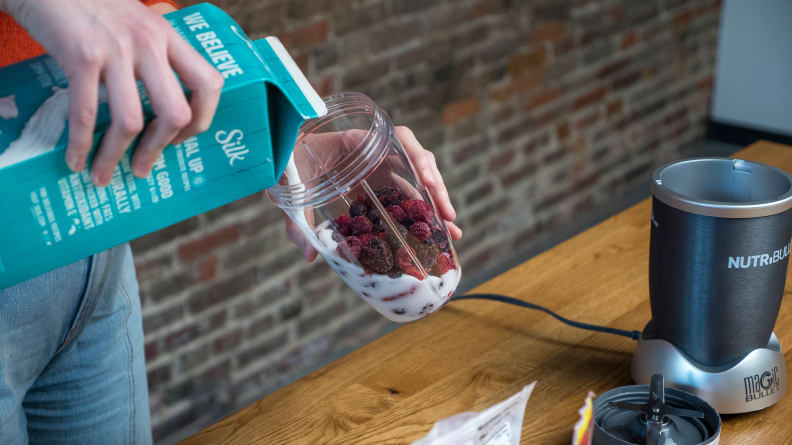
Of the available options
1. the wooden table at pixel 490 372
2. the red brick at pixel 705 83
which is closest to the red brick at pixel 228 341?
the wooden table at pixel 490 372

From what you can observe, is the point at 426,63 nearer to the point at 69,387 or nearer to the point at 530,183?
the point at 530,183

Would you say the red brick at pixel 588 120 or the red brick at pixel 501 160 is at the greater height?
the red brick at pixel 501 160

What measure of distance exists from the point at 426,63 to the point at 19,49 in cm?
143

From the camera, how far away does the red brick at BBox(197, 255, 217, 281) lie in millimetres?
1820

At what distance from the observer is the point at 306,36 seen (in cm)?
184

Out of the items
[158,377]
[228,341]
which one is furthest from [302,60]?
[158,377]

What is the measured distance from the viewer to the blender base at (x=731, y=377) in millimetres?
768

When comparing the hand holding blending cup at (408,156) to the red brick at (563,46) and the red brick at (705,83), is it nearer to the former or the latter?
the red brick at (563,46)

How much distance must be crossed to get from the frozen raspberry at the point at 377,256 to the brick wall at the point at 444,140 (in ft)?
3.53

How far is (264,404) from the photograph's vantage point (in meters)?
0.86

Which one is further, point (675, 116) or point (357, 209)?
point (675, 116)

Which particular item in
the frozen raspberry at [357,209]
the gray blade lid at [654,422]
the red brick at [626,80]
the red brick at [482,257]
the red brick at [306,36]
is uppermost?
the frozen raspberry at [357,209]

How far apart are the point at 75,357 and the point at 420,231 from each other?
41 cm

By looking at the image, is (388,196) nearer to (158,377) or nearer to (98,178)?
(98,178)
